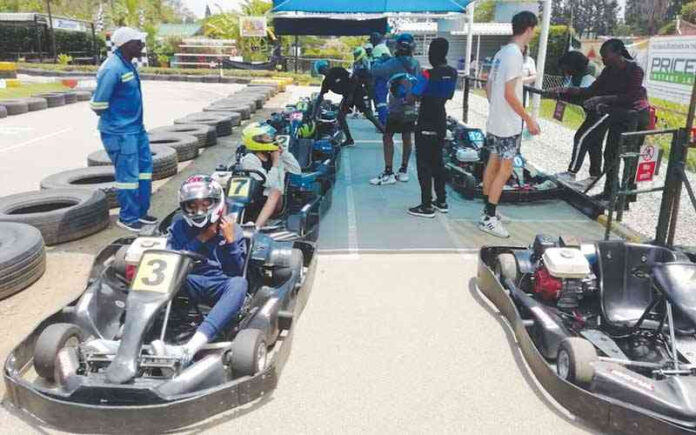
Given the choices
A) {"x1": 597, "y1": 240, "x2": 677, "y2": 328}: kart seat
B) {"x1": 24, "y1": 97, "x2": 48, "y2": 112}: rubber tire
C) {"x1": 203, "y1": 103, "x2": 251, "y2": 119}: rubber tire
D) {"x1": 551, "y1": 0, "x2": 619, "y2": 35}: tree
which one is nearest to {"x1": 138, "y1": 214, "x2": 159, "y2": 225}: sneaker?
{"x1": 597, "y1": 240, "x2": 677, "y2": 328}: kart seat

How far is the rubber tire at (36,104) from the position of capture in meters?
13.4

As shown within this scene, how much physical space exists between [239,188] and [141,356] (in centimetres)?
191

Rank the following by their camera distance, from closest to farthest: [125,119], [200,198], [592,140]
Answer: [200,198] → [125,119] → [592,140]

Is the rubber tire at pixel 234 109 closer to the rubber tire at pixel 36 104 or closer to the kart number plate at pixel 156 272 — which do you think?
the rubber tire at pixel 36 104

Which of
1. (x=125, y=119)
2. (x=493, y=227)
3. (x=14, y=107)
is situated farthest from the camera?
(x=14, y=107)

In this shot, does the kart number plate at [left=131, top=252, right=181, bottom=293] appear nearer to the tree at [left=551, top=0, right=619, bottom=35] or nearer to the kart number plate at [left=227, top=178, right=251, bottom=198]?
the kart number plate at [left=227, top=178, right=251, bottom=198]

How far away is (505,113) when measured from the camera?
490 centimetres

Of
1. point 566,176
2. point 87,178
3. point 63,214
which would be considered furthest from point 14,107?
point 566,176

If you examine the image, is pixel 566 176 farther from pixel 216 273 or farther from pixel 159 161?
pixel 216 273

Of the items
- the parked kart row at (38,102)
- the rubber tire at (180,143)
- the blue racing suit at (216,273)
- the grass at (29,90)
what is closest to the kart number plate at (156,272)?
the blue racing suit at (216,273)

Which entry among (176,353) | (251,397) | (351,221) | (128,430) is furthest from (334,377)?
(351,221)

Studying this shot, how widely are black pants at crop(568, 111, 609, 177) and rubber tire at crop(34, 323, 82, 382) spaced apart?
5513 mm

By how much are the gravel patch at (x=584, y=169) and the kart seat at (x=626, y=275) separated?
2.04 m

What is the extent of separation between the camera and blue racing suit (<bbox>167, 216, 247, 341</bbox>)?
3.05 metres
